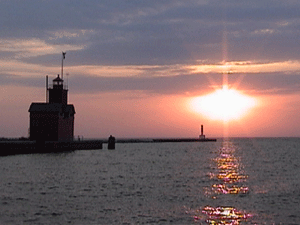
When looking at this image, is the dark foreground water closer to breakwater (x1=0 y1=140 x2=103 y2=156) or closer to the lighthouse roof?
breakwater (x1=0 y1=140 x2=103 y2=156)

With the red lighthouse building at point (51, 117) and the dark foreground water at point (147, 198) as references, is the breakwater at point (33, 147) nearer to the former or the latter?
the red lighthouse building at point (51, 117)

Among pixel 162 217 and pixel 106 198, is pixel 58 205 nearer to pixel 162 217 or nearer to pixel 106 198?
pixel 106 198

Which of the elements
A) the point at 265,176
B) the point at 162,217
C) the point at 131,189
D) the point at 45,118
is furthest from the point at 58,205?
the point at 45,118

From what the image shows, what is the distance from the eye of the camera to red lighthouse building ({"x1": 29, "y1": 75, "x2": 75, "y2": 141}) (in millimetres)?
104625

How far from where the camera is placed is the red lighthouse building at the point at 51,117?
105m

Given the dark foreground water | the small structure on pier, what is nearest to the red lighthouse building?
the small structure on pier

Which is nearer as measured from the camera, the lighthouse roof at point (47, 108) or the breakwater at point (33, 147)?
the breakwater at point (33, 147)

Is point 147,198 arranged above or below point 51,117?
below

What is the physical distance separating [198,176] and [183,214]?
86.6 feet

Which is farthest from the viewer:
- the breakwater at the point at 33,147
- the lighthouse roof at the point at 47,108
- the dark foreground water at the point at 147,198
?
the lighthouse roof at the point at 47,108

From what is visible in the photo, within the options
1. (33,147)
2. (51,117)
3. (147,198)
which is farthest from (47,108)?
(147,198)

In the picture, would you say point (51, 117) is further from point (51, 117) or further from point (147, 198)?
point (147, 198)

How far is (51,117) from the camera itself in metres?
104

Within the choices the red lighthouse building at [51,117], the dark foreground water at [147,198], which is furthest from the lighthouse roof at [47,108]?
the dark foreground water at [147,198]
